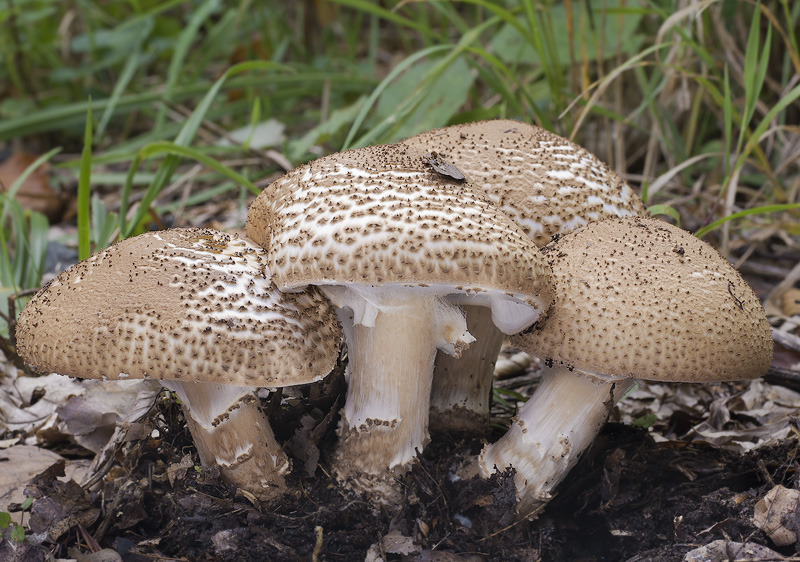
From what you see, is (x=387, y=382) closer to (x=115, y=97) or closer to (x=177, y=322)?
(x=177, y=322)

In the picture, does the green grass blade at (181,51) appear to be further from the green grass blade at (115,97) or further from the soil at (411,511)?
the soil at (411,511)

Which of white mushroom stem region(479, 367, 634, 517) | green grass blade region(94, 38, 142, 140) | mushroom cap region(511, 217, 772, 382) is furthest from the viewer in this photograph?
green grass blade region(94, 38, 142, 140)

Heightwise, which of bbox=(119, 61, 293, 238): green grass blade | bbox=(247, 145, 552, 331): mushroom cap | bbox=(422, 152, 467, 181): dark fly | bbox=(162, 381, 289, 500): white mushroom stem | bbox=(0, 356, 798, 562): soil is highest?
bbox=(422, 152, 467, 181): dark fly

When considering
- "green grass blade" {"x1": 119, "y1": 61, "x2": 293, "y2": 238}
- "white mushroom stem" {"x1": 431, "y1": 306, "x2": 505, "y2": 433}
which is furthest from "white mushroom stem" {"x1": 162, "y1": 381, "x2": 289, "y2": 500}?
"green grass blade" {"x1": 119, "y1": 61, "x2": 293, "y2": 238}

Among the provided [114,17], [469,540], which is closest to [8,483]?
[469,540]

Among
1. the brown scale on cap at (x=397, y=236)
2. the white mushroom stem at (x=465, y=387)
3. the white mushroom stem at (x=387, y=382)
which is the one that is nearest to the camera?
the brown scale on cap at (x=397, y=236)

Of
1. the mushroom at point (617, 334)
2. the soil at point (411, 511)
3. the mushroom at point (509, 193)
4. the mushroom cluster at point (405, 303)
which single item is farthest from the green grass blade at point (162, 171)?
the mushroom at point (617, 334)

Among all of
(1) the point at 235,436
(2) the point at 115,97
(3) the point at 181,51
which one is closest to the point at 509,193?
(1) the point at 235,436

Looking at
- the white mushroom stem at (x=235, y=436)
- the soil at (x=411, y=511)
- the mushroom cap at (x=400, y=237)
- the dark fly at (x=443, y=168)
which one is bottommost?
the soil at (x=411, y=511)

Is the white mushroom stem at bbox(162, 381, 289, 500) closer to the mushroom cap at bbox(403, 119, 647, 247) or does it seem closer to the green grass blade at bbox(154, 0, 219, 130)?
the mushroom cap at bbox(403, 119, 647, 247)
